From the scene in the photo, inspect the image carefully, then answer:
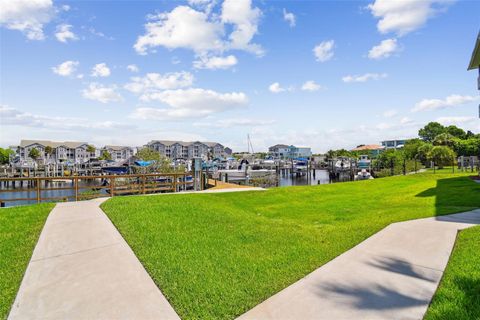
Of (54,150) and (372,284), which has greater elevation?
(54,150)

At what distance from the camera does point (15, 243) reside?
5684mm

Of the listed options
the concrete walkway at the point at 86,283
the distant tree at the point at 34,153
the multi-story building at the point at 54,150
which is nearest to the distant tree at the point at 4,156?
the multi-story building at the point at 54,150

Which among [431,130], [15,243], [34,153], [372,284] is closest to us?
[372,284]

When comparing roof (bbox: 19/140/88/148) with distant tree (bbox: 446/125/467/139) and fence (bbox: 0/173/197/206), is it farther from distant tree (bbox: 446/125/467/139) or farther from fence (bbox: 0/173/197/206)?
distant tree (bbox: 446/125/467/139)

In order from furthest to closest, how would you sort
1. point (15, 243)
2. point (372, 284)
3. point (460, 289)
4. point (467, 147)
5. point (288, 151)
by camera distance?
point (288, 151) → point (467, 147) → point (15, 243) → point (372, 284) → point (460, 289)

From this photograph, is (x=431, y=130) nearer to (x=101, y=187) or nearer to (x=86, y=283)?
(x=101, y=187)

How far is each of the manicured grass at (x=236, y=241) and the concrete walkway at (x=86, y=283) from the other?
0.76 feet

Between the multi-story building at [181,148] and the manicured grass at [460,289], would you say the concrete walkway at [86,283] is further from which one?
the multi-story building at [181,148]

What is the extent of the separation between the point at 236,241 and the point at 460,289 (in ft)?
11.9

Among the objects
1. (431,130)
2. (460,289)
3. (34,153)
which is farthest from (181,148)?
(460,289)

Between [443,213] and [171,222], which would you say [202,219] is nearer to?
[171,222]

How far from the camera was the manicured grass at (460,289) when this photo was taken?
3.03 m

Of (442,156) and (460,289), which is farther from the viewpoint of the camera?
(442,156)

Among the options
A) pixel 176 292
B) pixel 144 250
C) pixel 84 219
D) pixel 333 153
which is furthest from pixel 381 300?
pixel 333 153
